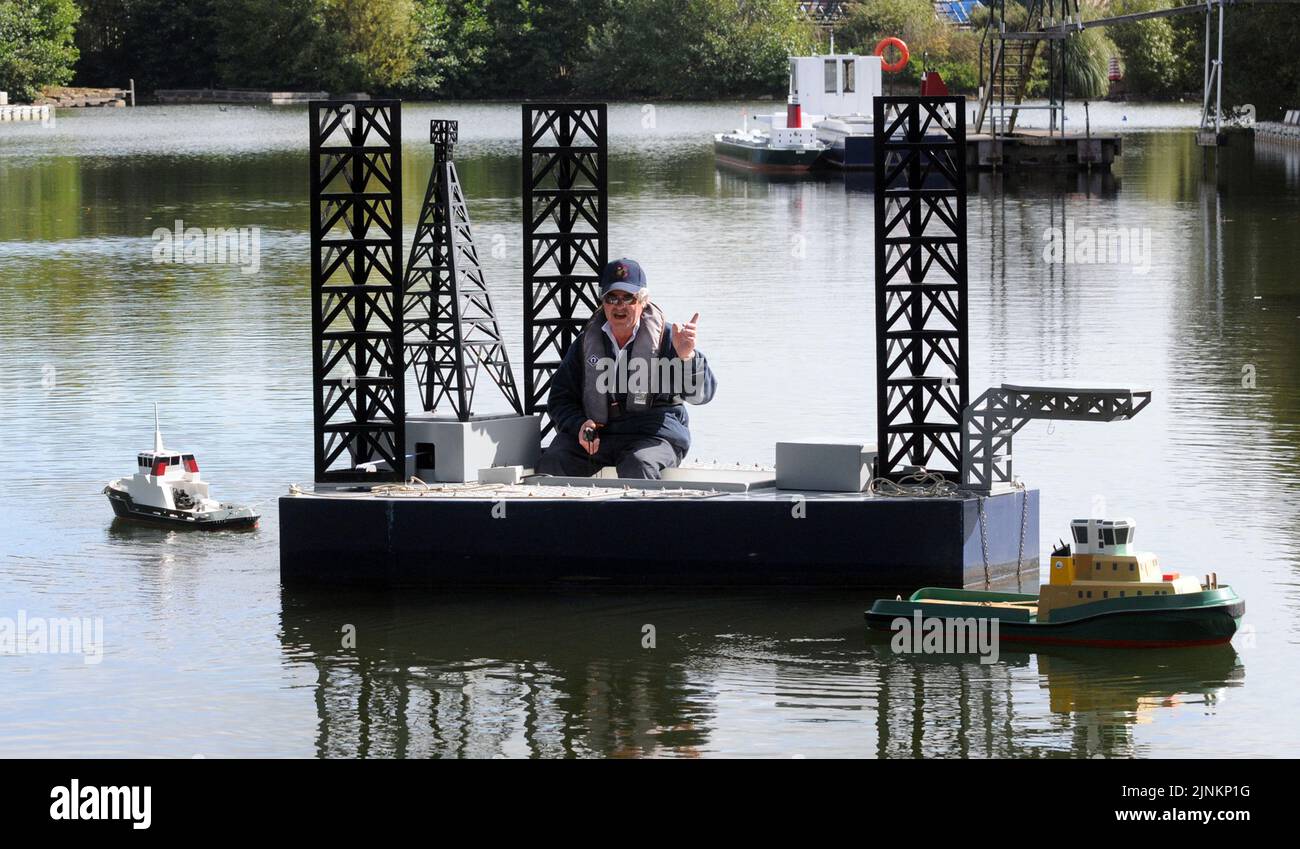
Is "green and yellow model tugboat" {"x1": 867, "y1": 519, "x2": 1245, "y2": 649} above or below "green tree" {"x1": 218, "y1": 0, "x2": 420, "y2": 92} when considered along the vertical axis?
below

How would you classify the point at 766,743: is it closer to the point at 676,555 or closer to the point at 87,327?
the point at 676,555

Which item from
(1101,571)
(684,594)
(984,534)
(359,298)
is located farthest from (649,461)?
(1101,571)

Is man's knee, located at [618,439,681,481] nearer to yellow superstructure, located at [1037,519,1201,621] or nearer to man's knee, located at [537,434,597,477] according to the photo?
man's knee, located at [537,434,597,477]

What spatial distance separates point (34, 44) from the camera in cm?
15850

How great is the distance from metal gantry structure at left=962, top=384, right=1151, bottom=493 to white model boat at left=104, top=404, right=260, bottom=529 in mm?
9064

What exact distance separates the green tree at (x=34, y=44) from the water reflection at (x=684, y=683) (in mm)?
142430

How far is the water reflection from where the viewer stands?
760 inches

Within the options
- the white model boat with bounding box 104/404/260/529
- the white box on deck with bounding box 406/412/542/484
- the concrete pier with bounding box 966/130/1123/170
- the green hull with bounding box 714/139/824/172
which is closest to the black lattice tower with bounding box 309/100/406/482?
the white box on deck with bounding box 406/412/542/484

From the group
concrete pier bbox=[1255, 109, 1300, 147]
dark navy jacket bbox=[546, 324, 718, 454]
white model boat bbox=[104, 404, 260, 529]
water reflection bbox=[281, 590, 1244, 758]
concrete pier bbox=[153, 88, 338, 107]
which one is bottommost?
water reflection bbox=[281, 590, 1244, 758]

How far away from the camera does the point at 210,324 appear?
4781 centimetres

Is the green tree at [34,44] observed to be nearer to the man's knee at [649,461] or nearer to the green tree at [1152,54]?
the green tree at [1152,54]

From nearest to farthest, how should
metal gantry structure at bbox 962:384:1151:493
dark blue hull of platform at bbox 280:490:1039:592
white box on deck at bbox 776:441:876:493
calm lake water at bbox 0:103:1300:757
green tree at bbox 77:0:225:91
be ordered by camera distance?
calm lake water at bbox 0:103:1300:757
metal gantry structure at bbox 962:384:1151:493
dark blue hull of platform at bbox 280:490:1039:592
white box on deck at bbox 776:441:876:493
green tree at bbox 77:0:225:91

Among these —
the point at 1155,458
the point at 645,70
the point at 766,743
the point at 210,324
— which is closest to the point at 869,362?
the point at 1155,458

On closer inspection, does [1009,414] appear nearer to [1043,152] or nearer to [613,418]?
[613,418]
